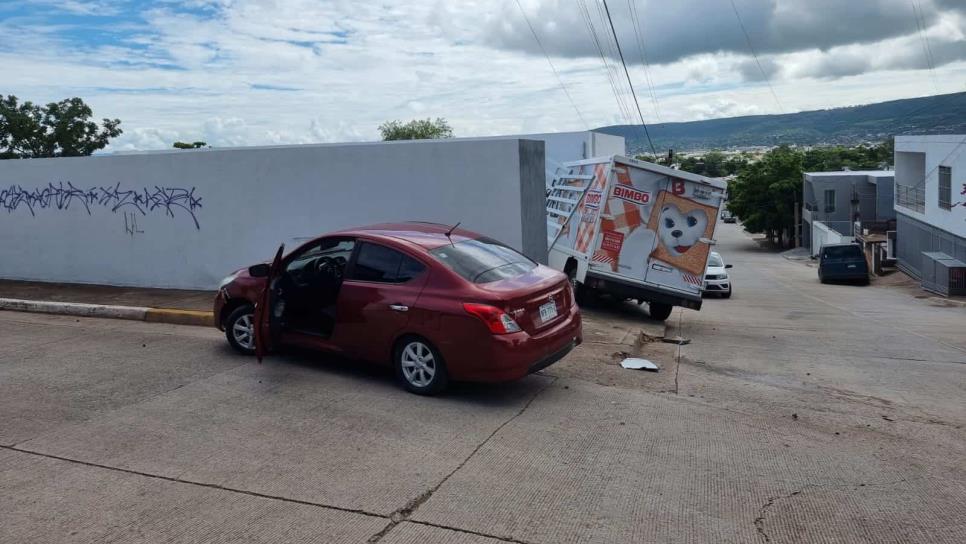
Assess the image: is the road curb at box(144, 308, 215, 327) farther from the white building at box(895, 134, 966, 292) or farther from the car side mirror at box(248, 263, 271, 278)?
the white building at box(895, 134, 966, 292)

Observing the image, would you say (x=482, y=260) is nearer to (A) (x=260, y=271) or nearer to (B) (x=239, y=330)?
(A) (x=260, y=271)

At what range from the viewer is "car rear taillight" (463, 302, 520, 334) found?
6578 millimetres

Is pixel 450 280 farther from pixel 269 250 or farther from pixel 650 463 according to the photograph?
pixel 269 250

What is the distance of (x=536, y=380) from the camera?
779 centimetres

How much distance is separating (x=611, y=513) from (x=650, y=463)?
3.08ft

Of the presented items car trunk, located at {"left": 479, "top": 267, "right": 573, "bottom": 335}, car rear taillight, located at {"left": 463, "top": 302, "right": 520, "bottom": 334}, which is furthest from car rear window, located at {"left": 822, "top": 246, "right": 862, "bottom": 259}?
car rear taillight, located at {"left": 463, "top": 302, "right": 520, "bottom": 334}

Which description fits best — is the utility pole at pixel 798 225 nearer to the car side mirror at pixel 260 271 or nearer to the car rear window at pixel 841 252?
the car rear window at pixel 841 252

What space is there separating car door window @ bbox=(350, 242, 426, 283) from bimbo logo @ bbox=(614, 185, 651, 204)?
22.1ft

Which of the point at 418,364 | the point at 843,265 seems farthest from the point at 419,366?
the point at 843,265

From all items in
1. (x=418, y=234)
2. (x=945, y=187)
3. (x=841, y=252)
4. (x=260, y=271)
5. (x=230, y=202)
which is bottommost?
(x=841, y=252)

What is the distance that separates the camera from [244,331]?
8.41 metres

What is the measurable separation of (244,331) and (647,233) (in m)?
7.51

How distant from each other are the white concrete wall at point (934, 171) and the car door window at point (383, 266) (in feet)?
95.6

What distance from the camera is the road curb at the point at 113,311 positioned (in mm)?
10391
